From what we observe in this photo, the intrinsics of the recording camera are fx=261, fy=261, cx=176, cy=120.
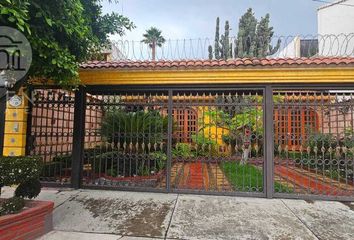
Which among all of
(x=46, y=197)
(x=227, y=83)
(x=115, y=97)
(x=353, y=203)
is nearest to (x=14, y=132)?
(x=46, y=197)

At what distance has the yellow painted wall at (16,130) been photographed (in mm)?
6375

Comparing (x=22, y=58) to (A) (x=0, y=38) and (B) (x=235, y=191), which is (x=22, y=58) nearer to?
(A) (x=0, y=38)

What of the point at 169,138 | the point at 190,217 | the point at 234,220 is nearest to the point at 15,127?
Answer: the point at 169,138

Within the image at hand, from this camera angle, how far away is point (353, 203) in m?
5.30

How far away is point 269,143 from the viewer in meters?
5.76

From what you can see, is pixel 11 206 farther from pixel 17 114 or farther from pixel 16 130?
pixel 17 114

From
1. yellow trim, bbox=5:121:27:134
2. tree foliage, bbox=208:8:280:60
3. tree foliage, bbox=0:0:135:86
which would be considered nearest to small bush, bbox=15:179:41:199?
tree foliage, bbox=0:0:135:86

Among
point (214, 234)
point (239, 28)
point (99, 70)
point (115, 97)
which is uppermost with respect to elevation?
point (239, 28)

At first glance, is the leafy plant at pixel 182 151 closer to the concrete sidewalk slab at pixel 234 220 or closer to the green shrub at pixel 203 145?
the green shrub at pixel 203 145

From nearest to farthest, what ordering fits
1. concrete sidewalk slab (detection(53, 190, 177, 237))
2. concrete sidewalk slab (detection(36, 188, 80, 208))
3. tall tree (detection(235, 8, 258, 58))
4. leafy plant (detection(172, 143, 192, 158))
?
1. concrete sidewalk slab (detection(53, 190, 177, 237))
2. concrete sidewalk slab (detection(36, 188, 80, 208))
3. leafy plant (detection(172, 143, 192, 158))
4. tall tree (detection(235, 8, 258, 58))

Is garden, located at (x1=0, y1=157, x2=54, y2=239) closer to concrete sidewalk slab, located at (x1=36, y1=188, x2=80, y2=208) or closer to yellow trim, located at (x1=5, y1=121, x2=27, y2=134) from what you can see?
concrete sidewalk slab, located at (x1=36, y1=188, x2=80, y2=208)

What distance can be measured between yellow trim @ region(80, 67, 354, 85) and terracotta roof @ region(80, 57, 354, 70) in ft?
0.34

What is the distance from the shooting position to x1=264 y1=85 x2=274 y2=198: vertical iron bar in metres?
5.63

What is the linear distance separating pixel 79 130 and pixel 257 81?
14.1 ft
